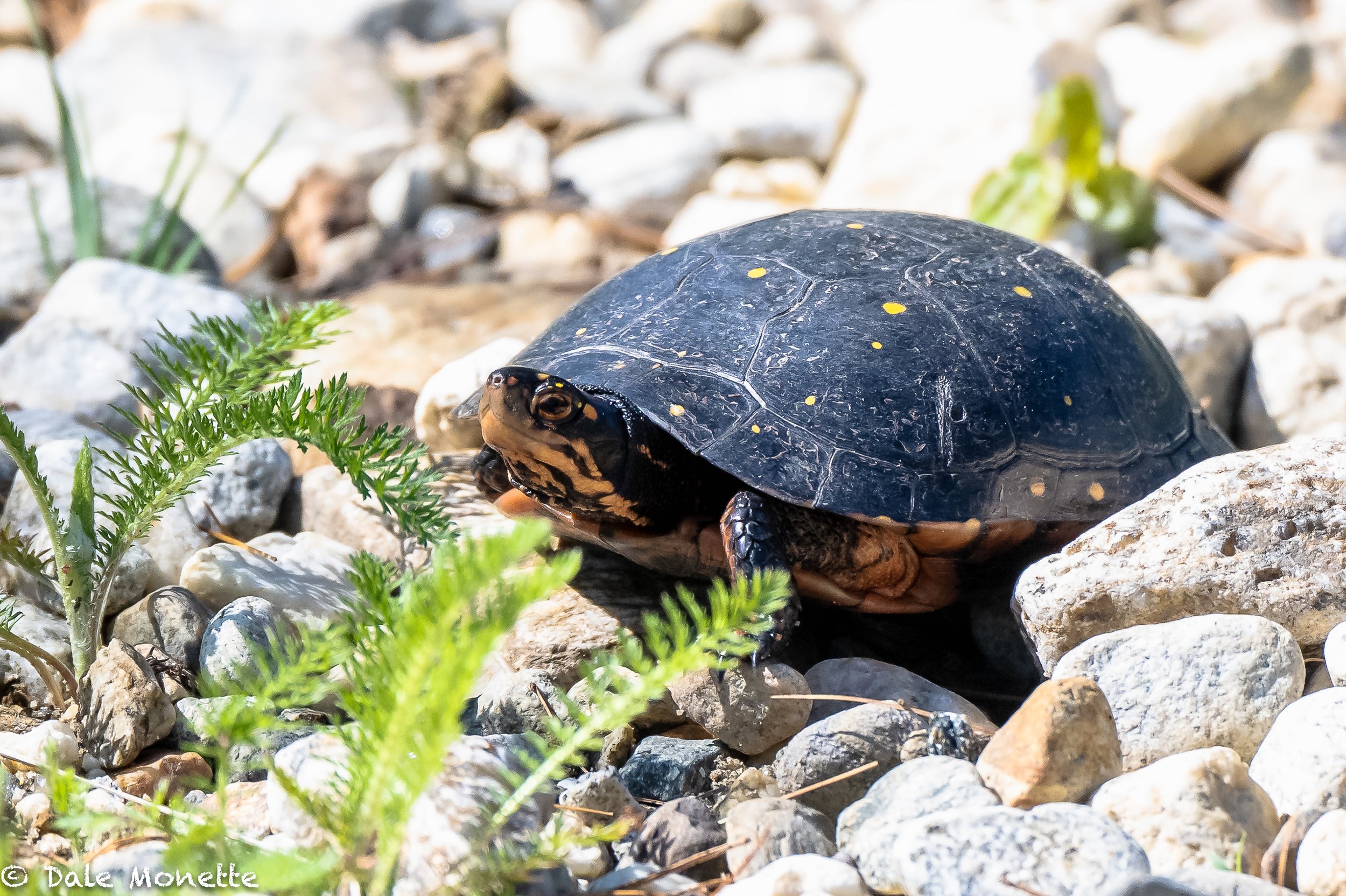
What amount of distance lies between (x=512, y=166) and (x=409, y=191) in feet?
2.72

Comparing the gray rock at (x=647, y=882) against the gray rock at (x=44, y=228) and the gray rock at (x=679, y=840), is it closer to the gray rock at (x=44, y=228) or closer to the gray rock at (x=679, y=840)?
the gray rock at (x=679, y=840)

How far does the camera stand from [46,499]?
2.11m

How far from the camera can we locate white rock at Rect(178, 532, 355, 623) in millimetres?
2451

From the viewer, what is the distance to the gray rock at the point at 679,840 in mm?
1767

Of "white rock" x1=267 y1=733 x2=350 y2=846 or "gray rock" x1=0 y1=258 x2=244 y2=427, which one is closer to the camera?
"white rock" x1=267 y1=733 x2=350 y2=846

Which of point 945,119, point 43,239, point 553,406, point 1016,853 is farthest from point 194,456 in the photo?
point 945,119

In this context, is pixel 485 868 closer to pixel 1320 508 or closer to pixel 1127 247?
pixel 1320 508

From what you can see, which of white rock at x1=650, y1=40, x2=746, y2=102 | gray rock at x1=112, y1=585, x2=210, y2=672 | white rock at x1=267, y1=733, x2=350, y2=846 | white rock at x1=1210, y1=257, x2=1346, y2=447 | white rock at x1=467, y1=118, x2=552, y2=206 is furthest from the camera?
white rock at x1=650, y1=40, x2=746, y2=102

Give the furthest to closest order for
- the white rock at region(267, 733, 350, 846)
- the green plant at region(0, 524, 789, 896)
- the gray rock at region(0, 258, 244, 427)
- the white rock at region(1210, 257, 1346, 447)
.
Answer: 1. the white rock at region(1210, 257, 1346, 447)
2. the gray rock at region(0, 258, 244, 427)
3. the white rock at region(267, 733, 350, 846)
4. the green plant at region(0, 524, 789, 896)

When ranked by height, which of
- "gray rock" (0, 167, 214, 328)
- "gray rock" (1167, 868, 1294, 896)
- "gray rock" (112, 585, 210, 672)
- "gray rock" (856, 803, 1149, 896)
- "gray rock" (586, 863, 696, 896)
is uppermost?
"gray rock" (0, 167, 214, 328)

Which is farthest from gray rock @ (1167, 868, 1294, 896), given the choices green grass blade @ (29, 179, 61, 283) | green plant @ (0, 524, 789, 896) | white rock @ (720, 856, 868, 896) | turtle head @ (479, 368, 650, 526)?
green grass blade @ (29, 179, 61, 283)

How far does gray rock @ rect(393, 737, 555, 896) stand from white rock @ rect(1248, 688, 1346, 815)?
49.5 inches

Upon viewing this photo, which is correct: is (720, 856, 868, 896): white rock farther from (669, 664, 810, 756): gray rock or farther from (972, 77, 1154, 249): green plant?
(972, 77, 1154, 249): green plant

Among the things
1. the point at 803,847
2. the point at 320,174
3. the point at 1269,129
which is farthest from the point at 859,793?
the point at 320,174
